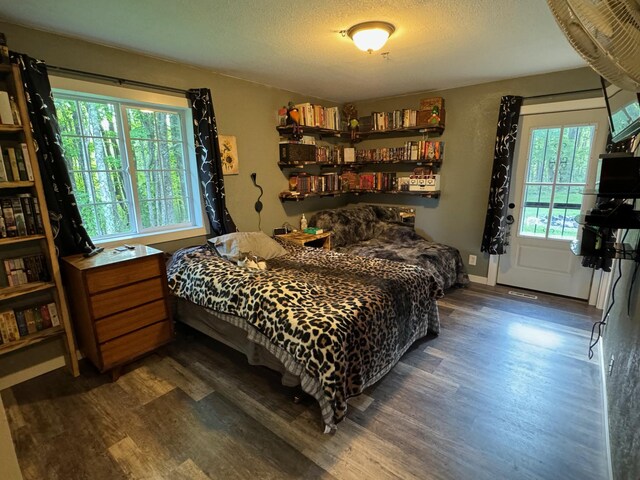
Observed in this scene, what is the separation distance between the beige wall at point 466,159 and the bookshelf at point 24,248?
3.80m

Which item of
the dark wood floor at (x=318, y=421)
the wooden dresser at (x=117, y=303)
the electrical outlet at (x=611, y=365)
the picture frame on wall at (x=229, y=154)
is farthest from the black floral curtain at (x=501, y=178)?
the wooden dresser at (x=117, y=303)

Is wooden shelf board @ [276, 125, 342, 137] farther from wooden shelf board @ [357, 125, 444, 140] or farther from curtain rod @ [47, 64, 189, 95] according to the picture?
curtain rod @ [47, 64, 189, 95]

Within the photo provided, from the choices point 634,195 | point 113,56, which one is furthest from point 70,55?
point 634,195

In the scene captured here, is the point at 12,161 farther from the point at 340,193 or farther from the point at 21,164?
the point at 340,193

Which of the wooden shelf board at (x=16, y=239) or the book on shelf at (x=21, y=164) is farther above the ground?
the book on shelf at (x=21, y=164)

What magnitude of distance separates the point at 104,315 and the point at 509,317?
11.2ft

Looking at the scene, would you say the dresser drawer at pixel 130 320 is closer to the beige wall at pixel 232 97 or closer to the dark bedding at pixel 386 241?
the beige wall at pixel 232 97

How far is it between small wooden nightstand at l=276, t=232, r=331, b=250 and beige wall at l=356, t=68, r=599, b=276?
1372mm

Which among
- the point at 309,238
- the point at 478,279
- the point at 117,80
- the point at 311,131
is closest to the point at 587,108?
the point at 478,279

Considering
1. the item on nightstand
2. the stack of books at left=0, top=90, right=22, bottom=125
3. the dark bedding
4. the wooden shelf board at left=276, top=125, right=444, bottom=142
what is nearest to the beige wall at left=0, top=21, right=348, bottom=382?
the wooden shelf board at left=276, top=125, right=444, bottom=142

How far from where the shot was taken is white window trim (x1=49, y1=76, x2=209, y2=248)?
228 centimetres

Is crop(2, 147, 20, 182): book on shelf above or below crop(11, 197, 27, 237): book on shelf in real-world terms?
above

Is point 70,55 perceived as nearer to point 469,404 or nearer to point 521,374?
point 469,404

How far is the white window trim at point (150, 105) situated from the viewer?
228cm
